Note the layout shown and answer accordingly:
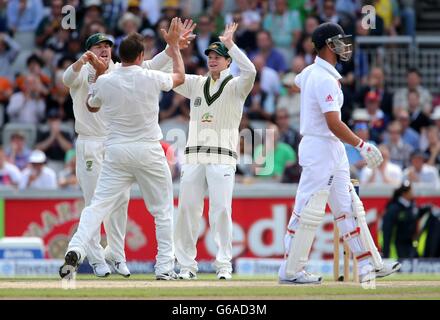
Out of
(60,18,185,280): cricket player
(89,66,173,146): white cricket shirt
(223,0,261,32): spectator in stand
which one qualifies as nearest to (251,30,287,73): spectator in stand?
(223,0,261,32): spectator in stand

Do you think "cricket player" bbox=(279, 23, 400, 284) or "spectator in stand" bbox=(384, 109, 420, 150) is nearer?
"cricket player" bbox=(279, 23, 400, 284)

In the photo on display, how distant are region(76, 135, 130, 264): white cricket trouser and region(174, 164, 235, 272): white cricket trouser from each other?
0.63 meters

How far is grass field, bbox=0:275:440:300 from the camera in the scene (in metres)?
11.6

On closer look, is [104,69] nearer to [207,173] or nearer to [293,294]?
[207,173]

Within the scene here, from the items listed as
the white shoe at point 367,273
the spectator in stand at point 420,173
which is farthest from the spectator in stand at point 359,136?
the white shoe at point 367,273

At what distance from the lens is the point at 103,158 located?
1348 cm

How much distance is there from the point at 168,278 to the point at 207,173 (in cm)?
133

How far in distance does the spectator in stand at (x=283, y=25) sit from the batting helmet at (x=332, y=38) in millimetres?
10756

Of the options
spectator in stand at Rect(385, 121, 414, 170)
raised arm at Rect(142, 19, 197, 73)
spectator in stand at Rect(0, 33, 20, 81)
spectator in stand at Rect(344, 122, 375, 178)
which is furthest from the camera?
spectator in stand at Rect(0, 33, 20, 81)

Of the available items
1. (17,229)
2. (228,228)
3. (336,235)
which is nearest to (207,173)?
(228,228)

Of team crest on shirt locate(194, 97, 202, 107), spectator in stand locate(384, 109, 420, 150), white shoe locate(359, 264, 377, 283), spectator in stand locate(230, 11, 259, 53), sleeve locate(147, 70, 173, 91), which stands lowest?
white shoe locate(359, 264, 377, 283)

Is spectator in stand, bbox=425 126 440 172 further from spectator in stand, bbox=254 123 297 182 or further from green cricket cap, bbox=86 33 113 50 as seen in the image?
green cricket cap, bbox=86 33 113 50

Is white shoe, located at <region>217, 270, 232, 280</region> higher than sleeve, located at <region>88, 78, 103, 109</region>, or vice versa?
sleeve, located at <region>88, 78, 103, 109</region>

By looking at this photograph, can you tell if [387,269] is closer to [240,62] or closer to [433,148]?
[240,62]
